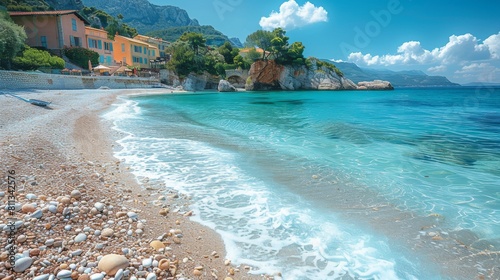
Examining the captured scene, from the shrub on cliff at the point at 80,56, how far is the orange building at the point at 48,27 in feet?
4.47

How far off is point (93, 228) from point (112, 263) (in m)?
1.01

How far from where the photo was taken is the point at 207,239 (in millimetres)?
4102

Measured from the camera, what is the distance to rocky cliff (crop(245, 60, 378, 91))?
71.1 m

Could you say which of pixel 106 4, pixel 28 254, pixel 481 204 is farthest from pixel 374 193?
pixel 106 4

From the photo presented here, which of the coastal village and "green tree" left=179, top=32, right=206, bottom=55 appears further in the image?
"green tree" left=179, top=32, right=206, bottom=55

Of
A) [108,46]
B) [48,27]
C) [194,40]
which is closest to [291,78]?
[194,40]

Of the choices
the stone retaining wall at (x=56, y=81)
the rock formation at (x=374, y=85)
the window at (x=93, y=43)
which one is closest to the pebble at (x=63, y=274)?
the stone retaining wall at (x=56, y=81)

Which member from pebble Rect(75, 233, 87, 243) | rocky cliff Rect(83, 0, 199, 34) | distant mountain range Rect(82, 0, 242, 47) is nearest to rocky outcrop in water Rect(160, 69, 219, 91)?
pebble Rect(75, 233, 87, 243)

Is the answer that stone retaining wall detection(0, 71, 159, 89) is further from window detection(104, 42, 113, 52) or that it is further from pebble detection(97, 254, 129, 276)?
pebble detection(97, 254, 129, 276)

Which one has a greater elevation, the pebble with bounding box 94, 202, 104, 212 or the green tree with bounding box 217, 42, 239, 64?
the green tree with bounding box 217, 42, 239, 64

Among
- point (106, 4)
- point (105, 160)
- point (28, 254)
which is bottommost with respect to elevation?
point (105, 160)

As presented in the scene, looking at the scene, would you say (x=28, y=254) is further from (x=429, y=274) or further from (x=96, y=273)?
(x=429, y=274)

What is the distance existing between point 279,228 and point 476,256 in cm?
293

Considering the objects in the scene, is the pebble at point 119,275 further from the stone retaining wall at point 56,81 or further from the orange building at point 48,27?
the orange building at point 48,27
